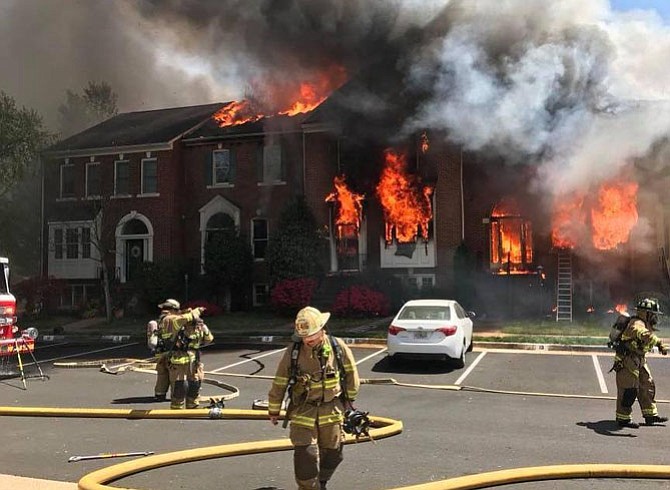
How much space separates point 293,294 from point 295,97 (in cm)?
772

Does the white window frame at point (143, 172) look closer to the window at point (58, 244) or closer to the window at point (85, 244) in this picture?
the window at point (85, 244)

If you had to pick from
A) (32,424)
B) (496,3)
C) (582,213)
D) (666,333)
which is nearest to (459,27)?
(496,3)

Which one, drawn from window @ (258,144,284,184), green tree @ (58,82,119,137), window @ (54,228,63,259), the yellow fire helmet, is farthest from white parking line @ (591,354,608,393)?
green tree @ (58,82,119,137)

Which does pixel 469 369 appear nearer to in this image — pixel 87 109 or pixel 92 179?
pixel 92 179

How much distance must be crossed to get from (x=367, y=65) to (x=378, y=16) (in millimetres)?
1662

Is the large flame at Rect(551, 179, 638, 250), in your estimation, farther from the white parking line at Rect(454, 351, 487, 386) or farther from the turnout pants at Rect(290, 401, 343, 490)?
the turnout pants at Rect(290, 401, 343, 490)

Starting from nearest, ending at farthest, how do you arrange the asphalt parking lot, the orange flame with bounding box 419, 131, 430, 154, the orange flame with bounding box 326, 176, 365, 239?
the asphalt parking lot → the orange flame with bounding box 419, 131, 430, 154 → the orange flame with bounding box 326, 176, 365, 239

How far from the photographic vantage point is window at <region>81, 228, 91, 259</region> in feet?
87.9

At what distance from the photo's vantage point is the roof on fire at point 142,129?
27.2 meters

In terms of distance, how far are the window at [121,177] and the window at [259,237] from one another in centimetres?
601

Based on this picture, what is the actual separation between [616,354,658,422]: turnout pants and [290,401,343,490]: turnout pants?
14.1 feet

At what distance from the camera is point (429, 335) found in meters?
11.5

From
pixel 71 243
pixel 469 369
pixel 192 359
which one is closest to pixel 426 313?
pixel 469 369

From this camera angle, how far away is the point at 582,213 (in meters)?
20.3
